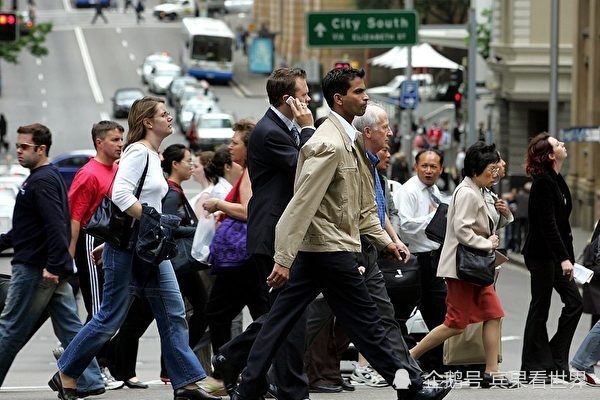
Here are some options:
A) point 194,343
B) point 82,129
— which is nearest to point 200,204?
point 194,343

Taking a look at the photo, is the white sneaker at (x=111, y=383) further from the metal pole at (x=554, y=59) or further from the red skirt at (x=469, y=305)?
the metal pole at (x=554, y=59)

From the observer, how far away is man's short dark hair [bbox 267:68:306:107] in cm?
915

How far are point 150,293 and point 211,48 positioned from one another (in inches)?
2989

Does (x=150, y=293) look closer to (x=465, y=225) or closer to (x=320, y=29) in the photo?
(x=465, y=225)

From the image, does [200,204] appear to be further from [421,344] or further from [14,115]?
[14,115]

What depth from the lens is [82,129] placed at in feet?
221

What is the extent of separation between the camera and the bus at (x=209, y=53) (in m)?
84.7

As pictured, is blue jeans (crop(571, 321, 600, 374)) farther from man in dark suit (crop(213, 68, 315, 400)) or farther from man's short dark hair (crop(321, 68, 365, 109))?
man's short dark hair (crop(321, 68, 365, 109))

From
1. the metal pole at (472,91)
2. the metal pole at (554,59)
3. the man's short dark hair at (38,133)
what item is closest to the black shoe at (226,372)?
the man's short dark hair at (38,133)

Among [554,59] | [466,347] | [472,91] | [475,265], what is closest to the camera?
[475,265]

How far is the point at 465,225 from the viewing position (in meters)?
10.4

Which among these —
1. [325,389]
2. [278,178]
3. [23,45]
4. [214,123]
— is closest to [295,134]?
[278,178]

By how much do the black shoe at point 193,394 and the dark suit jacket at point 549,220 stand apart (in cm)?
286

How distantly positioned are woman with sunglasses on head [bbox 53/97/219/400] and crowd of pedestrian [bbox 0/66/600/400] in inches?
0.4
